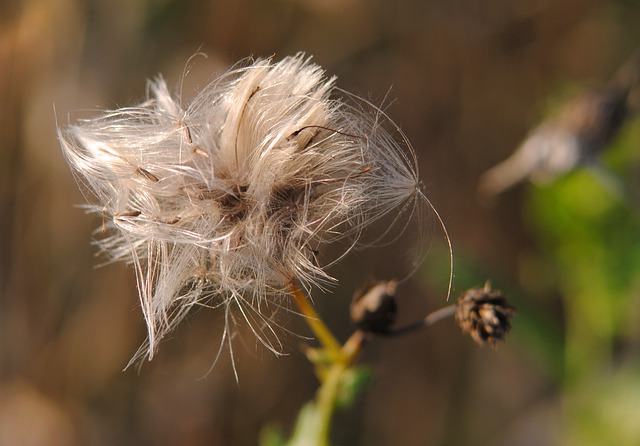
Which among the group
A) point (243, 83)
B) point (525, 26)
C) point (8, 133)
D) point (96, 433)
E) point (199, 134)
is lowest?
point (96, 433)

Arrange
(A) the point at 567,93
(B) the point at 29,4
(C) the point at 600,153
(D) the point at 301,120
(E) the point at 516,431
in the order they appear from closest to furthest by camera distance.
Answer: (D) the point at 301,120 < (C) the point at 600,153 < (A) the point at 567,93 < (B) the point at 29,4 < (E) the point at 516,431

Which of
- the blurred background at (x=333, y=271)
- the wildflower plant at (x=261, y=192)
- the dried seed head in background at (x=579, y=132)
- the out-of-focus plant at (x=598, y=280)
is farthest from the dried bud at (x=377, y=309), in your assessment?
the blurred background at (x=333, y=271)

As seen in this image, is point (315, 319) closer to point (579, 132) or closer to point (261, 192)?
point (261, 192)

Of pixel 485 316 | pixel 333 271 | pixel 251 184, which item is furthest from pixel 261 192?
pixel 333 271

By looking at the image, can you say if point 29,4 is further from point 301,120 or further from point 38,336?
point 301,120

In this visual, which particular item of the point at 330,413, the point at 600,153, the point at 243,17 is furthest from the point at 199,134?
the point at 243,17

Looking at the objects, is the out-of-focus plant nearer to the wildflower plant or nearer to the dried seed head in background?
the dried seed head in background
